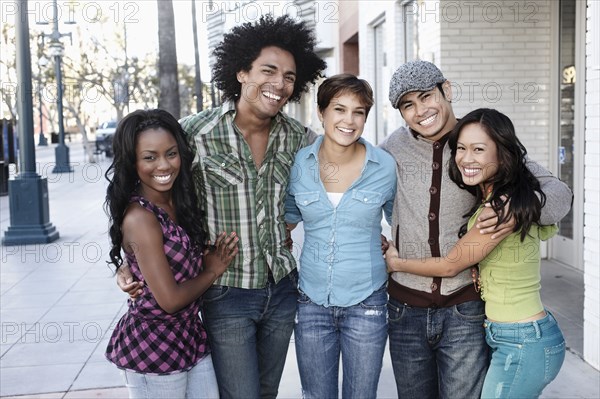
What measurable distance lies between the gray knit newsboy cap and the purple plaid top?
3.54 feet

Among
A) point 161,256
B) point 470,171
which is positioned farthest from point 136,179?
point 470,171

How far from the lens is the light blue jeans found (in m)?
2.79

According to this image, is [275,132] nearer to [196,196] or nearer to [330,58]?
[196,196]

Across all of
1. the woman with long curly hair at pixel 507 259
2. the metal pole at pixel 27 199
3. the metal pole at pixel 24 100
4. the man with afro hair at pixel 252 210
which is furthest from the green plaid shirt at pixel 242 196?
the metal pole at pixel 27 199

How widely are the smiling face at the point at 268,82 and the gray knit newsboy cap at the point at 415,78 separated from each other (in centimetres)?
54

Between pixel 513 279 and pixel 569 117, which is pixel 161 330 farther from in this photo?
pixel 569 117

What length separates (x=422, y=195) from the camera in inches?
115

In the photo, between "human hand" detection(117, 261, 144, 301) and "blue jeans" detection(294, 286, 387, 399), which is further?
"blue jeans" detection(294, 286, 387, 399)

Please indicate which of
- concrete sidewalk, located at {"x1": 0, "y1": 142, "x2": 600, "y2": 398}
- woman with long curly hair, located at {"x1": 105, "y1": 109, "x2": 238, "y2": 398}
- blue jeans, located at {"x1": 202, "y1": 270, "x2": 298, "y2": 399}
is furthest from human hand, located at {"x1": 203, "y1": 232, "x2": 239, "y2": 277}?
concrete sidewalk, located at {"x1": 0, "y1": 142, "x2": 600, "y2": 398}

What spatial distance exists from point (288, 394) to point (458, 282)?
2083 mm

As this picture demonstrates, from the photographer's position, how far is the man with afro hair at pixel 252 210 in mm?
3057

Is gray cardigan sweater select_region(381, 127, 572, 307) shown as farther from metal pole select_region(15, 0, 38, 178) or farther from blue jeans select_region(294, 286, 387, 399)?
metal pole select_region(15, 0, 38, 178)

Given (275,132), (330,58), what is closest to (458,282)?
(275,132)

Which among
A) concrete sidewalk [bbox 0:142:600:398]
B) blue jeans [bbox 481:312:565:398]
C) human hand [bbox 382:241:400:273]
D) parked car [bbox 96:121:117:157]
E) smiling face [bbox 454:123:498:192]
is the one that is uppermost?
parked car [bbox 96:121:117:157]
